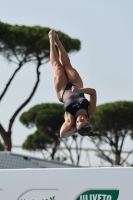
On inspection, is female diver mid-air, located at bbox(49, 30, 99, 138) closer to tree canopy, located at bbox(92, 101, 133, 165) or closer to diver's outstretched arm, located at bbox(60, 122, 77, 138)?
diver's outstretched arm, located at bbox(60, 122, 77, 138)

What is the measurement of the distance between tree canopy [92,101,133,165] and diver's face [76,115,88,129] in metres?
27.9

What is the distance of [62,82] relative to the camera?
815 centimetres

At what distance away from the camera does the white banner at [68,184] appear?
250 inches

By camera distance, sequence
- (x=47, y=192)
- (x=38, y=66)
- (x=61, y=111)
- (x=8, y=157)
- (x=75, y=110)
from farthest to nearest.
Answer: (x=61, y=111), (x=38, y=66), (x=8, y=157), (x=75, y=110), (x=47, y=192)

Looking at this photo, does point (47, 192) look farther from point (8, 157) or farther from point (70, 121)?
point (8, 157)

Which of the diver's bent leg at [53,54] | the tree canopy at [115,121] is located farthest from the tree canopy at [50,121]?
the diver's bent leg at [53,54]

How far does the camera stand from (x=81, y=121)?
7.59m

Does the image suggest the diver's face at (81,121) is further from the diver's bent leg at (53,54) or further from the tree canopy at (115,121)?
the tree canopy at (115,121)

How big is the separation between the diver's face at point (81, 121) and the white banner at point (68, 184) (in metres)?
1.01

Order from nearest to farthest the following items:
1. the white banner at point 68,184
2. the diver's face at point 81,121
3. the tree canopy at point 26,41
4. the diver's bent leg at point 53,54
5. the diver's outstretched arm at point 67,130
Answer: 1. the white banner at point 68,184
2. the diver's face at point 81,121
3. the diver's outstretched arm at point 67,130
4. the diver's bent leg at point 53,54
5. the tree canopy at point 26,41

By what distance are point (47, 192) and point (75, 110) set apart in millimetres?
1458

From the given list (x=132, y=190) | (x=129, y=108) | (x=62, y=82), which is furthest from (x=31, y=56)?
(x=132, y=190)

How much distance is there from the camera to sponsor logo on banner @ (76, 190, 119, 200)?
6.36 metres

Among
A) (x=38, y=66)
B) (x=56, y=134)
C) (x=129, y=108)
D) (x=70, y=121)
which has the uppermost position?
(x=70, y=121)
